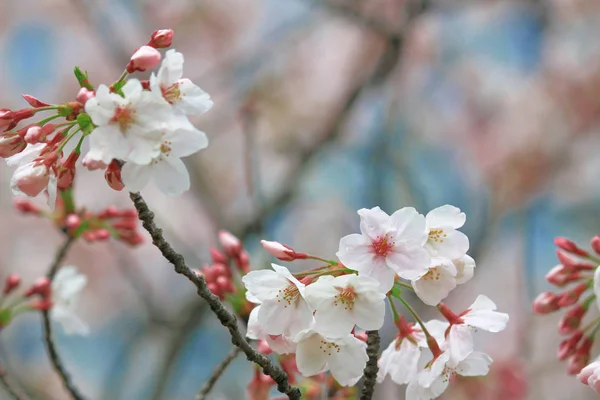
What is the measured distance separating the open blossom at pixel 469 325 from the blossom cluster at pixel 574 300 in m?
0.21

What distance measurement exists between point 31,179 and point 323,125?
322 centimetres

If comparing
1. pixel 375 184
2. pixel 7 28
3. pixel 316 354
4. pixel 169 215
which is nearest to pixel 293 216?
pixel 169 215

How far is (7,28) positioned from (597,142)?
443cm

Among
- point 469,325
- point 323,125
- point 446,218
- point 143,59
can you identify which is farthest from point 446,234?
point 323,125

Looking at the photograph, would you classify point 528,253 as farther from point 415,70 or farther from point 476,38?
point 476,38

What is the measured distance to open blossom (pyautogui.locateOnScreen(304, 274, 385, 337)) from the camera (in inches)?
31.4

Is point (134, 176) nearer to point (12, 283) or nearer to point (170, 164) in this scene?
point (170, 164)

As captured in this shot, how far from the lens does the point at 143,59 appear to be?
88 centimetres

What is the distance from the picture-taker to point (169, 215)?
537 centimetres

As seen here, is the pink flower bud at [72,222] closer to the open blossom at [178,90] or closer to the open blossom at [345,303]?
the open blossom at [178,90]

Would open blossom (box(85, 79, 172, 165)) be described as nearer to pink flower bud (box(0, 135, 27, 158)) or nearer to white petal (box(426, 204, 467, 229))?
pink flower bud (box(0, 135, 27, 158))

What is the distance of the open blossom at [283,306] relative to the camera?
2.76 feet

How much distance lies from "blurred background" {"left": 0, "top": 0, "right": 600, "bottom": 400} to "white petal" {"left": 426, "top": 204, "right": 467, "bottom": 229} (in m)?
2.83

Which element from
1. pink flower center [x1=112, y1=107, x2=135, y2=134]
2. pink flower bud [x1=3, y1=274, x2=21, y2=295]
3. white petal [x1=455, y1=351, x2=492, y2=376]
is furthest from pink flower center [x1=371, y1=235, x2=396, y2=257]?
pink flower bud [x1=3, y1=274, x2=21, y2=295]
